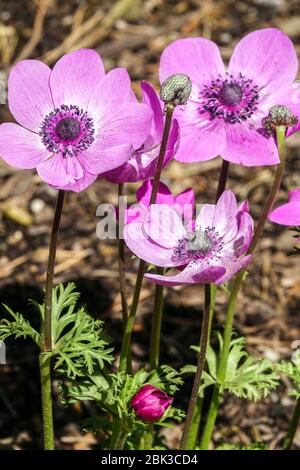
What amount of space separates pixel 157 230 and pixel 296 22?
237 centimetres

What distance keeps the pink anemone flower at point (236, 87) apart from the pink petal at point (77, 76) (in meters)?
0.18

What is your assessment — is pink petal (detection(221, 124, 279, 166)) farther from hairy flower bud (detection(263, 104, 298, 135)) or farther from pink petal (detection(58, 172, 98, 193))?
pink petal (detection(58, 172, 98, 193))

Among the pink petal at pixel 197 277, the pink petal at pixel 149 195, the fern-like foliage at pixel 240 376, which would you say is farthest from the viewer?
the fern-like foliage at pixel 240 376

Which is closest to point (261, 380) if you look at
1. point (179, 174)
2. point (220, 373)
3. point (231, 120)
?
point (220, 373)

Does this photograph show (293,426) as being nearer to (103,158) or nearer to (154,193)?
(154,193)

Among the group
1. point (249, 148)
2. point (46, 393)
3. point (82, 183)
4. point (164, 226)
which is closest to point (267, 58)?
point (249, 148)

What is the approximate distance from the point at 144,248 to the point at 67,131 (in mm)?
278

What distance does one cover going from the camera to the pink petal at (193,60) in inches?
71.7

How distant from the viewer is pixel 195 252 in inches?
62.7

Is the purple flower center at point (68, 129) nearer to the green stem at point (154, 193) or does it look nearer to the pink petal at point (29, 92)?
the pink petal at point (29, 92)

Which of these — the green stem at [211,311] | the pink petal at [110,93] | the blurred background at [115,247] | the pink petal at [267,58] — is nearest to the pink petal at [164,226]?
the green stem at [211,311]

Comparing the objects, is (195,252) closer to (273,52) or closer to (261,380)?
(261,380)

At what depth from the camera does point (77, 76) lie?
1.68 meters

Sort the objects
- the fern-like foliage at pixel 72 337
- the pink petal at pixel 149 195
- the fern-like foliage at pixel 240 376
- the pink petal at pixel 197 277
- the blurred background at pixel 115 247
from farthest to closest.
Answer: the blurred background at pixel 115 247, the fern-like foliage at pixel 240 376, the pink petal at pixel 149 195, the fern-like foliage at pixel 72 337, the pink petal at pixel 197 277
